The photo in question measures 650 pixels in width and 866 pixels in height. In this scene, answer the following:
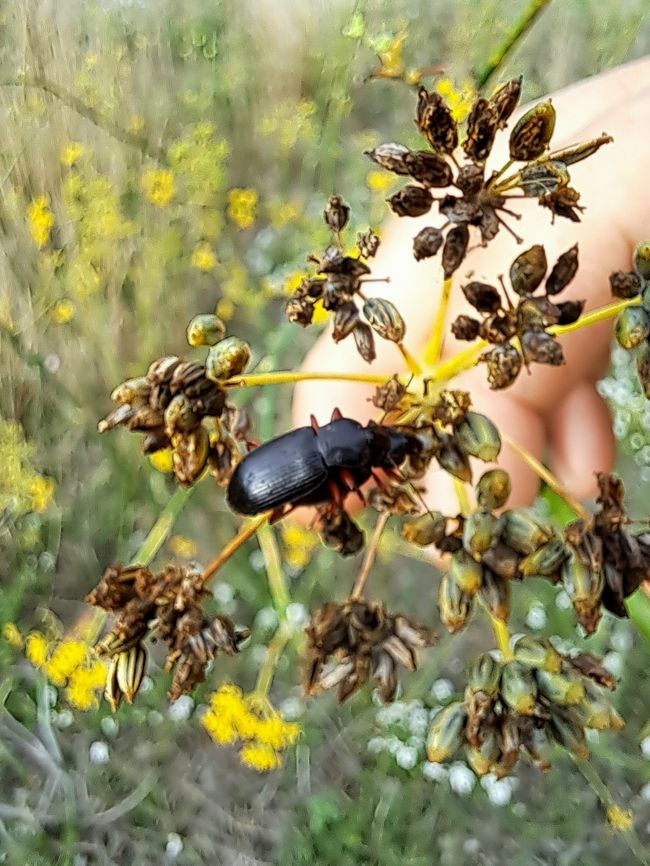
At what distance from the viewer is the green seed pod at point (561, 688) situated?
1.41 ft

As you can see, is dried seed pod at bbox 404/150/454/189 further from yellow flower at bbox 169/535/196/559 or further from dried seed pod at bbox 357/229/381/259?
yellow flower at bbox 169/535/196/559

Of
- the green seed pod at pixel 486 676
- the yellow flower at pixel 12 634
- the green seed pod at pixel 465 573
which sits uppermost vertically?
the green seed pod at pixel 465 573

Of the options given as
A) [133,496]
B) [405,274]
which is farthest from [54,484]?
[405,274]

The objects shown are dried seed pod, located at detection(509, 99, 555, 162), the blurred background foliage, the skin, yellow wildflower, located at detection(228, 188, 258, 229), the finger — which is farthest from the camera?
yellow wildflower, located at detection(228, 188, 258, 229)

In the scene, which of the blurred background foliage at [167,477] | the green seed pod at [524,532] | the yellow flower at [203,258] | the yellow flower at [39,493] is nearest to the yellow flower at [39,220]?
the blurred background foliage at [167,477]

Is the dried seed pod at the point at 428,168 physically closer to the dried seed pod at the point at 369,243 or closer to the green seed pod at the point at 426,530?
the dried seed pod at the point at 369,243

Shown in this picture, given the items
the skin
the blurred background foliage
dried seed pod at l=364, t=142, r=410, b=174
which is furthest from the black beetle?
the blurred background foliage

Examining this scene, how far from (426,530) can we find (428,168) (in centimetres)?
18

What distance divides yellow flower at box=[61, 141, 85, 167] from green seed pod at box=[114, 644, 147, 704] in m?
1.03

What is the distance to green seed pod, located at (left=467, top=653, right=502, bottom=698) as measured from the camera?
1.47 feet

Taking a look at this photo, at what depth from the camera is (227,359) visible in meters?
0.42

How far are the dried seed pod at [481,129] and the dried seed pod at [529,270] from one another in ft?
0.17

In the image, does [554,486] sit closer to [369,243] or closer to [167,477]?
[369,243]

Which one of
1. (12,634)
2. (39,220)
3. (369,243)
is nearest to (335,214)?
(369,243)
